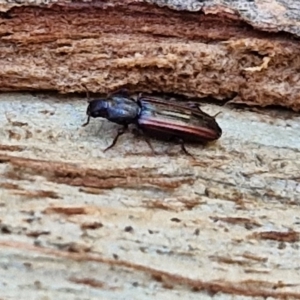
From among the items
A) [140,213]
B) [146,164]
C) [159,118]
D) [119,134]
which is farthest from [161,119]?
[140,213]

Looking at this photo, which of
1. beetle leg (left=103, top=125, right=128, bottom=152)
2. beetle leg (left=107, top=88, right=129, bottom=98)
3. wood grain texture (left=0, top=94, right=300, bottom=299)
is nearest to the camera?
wood grain texture (left=0, top=94, right=300, bottom=299)

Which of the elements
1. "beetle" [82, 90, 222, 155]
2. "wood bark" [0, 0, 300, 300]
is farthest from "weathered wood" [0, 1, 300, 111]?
"beetle" [82, 90, 222, 155]

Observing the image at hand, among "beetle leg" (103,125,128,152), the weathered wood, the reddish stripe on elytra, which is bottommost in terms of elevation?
"beetle leg" (103,125,128,152)

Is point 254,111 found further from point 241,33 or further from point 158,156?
point 158,156

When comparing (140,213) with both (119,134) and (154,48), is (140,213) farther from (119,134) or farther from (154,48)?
(154,48)

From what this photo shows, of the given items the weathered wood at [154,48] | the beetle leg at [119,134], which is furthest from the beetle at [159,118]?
the weathered wood at [154,48]

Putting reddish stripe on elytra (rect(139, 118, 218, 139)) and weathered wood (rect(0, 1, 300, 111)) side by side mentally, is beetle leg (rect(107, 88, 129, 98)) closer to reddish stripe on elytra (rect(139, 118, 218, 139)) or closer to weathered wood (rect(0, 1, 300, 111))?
weathered wood (rect(0, 1, 300, 111))
